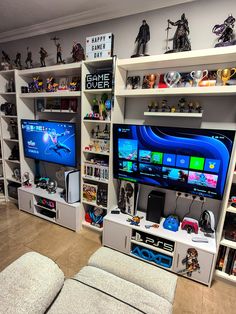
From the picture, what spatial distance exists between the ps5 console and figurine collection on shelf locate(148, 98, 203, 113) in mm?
1207

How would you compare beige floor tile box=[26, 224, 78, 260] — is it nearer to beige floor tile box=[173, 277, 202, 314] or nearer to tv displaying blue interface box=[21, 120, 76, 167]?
tv displaying blue interface box=[21, 120, 76, 167]

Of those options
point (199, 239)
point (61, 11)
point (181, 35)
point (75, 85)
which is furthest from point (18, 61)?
point (199, 239)

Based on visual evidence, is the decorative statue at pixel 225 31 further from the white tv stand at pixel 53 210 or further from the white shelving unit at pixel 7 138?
the white shelving unit at pixel 7 138

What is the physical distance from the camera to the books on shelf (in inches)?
67.2

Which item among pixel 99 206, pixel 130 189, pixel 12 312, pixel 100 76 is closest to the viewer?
pixel 12 312

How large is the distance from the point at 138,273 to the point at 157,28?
2179 mm

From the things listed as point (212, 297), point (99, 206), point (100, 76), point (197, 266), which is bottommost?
point (212, 297)

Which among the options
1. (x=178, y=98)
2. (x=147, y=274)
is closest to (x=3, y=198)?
(x=147, y=274)

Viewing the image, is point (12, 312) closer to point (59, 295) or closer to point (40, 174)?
point (59, 295)

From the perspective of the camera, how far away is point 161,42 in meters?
1.91

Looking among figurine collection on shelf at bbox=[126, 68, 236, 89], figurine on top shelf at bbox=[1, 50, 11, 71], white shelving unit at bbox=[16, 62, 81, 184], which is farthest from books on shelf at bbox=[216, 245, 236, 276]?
figurine on top shelf at bbox=[1, 50, 11, 71]

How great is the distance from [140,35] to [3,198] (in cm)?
311

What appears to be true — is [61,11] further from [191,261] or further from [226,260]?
[226,260]

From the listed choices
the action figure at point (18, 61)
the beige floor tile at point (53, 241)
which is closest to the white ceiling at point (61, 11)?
the action figure at point (18, 61)
